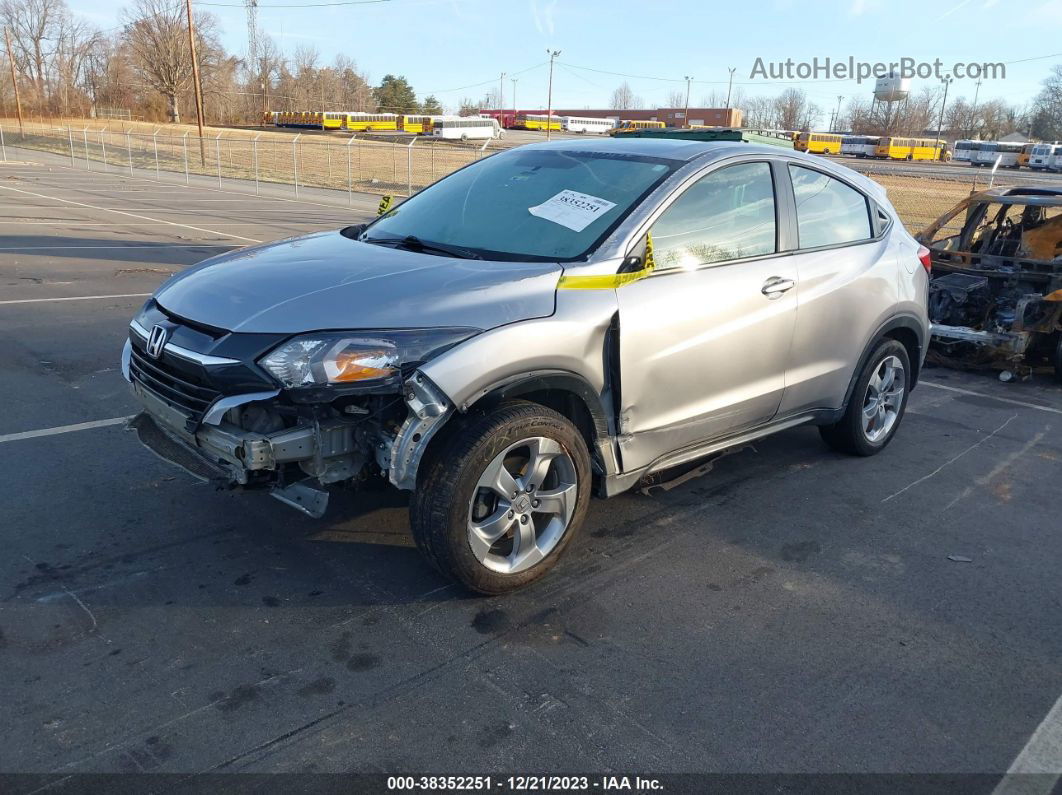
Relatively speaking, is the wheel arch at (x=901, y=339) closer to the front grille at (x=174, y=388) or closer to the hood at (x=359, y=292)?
the hood at (x=359, y=292)

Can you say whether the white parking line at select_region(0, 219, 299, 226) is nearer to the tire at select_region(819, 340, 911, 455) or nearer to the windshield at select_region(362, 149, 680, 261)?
the windshield at select_region(362, 149, 680, 261)

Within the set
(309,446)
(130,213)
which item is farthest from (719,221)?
(130,213)

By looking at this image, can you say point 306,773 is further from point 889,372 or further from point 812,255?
point 889,372

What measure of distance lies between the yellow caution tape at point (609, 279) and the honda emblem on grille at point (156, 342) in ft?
5.42

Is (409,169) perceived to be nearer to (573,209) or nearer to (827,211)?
(827,211)

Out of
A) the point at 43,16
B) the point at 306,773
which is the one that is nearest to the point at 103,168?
the point at 306,773

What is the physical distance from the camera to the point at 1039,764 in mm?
2760

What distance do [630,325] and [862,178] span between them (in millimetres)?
2665

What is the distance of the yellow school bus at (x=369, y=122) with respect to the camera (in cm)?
8069

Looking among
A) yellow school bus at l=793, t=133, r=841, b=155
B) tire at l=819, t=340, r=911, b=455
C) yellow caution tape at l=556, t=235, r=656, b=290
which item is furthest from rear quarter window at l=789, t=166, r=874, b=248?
yellow school bus at l=793, t=133, r=841, b=155

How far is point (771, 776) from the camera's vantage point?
2633mm

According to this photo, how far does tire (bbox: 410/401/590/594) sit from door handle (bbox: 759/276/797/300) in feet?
4.68

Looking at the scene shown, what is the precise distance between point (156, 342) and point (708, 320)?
8.10 feet

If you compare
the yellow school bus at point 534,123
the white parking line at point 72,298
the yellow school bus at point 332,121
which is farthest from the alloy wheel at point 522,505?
the yellow school bus at point 534,123
